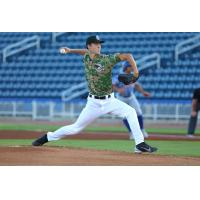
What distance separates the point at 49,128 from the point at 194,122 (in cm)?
175

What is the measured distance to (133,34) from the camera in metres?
8.35

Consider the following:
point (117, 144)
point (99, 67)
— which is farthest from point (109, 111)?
point (117, 144)

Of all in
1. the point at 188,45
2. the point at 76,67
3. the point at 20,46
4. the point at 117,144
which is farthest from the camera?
the point at 20,46

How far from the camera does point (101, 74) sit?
669 cm

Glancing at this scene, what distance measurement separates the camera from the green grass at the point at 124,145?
7172mm

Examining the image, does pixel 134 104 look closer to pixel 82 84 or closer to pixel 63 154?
pixel 82 84

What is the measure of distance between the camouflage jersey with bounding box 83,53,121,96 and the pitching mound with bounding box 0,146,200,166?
0.62 meters

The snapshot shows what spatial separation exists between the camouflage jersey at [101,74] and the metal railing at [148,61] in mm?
2176

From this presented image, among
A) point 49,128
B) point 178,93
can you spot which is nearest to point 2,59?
point 49,128

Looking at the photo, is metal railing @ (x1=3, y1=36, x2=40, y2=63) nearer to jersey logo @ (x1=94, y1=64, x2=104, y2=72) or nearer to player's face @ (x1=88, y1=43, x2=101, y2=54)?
player's face @ (x1=88, y1=43, x2=101, y2=54)

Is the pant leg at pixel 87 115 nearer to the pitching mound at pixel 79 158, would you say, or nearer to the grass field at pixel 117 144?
the pitching mound at pixel 79 158

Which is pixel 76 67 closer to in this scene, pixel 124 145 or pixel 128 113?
pixel 124 145

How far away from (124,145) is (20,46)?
2173mm

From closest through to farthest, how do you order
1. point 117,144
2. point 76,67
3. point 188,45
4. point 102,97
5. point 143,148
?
point 102,97
point 143,148
point 117,144
point 188,45
point 76,67
